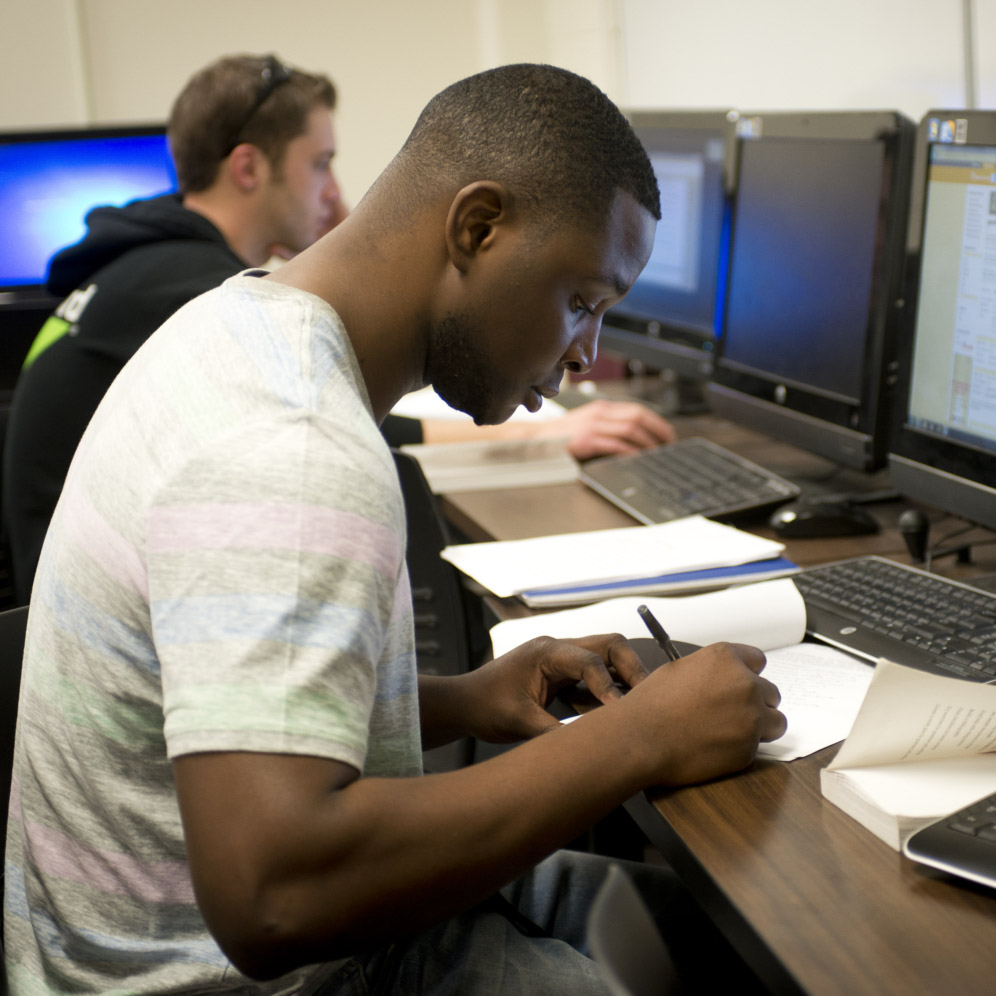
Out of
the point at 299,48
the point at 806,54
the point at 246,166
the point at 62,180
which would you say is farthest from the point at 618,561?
the point at 299,48

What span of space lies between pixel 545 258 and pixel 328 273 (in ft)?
0.56

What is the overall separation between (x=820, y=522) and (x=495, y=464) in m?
0.58

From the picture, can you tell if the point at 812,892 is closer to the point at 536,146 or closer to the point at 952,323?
the point at 536,146

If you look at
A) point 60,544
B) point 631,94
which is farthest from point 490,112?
point 631,94

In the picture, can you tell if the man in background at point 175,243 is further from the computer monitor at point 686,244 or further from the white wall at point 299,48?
the white wall at point 299,48

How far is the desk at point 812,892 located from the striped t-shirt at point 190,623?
0.23 metres

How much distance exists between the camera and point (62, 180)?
2.71m

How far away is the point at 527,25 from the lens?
3740 mm

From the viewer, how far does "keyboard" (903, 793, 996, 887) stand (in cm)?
66

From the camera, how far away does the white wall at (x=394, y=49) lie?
2.34 m

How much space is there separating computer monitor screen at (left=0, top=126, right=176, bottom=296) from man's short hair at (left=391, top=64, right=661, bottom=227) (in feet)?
6.66

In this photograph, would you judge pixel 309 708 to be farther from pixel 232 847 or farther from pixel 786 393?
pixel 786 393

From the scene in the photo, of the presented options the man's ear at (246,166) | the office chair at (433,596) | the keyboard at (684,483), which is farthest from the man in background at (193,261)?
the office chair at (433,596)

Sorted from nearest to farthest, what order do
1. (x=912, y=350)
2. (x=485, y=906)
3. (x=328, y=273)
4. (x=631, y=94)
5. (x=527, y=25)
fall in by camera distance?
(x=328, y=273) → (x=485, y=906) → (x=912, y=350) → (x=631, y=94) → (x=527, y=25)
